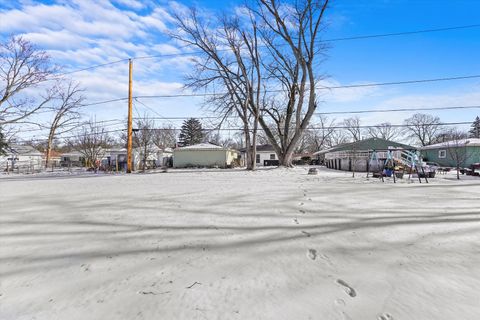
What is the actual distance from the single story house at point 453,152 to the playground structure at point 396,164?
3.74 m

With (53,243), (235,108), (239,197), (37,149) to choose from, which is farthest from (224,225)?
(37,149)

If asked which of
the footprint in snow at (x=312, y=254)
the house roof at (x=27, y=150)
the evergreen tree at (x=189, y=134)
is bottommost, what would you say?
the footprint in snow at (x=312, y=254)

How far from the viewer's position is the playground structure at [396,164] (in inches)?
573

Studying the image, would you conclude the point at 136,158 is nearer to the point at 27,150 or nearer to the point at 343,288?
the point at 27,150

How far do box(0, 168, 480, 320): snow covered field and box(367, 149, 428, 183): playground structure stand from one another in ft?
31.3

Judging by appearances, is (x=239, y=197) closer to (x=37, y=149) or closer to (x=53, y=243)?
(x=53, y=243)

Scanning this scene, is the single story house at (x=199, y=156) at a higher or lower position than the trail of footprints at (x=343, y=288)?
higher

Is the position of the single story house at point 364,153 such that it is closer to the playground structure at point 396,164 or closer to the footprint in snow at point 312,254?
the playground structure at point 396,164

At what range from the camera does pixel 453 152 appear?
2666 cm

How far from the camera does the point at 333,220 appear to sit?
4766mm

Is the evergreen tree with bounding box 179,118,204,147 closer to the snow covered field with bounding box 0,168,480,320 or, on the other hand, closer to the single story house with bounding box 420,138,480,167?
the single story house with bounding box 420,138,480,167

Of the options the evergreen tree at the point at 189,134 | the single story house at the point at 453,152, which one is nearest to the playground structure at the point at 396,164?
the single story house at the point at 453,152

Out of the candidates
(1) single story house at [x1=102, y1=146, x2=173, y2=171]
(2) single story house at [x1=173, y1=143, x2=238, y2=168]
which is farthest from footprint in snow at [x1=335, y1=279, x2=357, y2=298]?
(2) single story house at [x1=173, y1=143, x2=238, y2=168]

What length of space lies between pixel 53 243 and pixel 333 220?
4.22m
